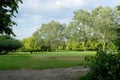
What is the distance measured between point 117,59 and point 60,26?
112m

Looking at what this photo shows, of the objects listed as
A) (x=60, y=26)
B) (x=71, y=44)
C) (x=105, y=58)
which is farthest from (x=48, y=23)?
(x=105, y=58)

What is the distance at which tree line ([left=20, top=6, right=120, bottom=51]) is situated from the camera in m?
92.0

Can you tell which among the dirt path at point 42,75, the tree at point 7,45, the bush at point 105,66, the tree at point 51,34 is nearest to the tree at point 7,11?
the dirt path at point 42,75

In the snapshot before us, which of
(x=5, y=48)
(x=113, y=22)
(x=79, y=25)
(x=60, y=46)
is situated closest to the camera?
(x=5, y=48)

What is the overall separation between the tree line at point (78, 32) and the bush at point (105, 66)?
72285 millimetres

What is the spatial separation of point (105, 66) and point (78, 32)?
9631 cm

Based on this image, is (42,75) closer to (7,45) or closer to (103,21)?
(7,45)

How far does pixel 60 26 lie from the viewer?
4756 inches

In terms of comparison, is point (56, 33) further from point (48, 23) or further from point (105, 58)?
point (105, 58)

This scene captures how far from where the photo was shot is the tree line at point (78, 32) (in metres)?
92.0

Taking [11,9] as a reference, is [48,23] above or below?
above

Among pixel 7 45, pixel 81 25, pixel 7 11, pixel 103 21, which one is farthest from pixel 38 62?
pixel 81 25

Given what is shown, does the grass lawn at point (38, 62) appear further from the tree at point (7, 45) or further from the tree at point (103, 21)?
→ the tree at point (103, 21)

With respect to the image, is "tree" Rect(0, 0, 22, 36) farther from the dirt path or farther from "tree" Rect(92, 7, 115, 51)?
"tree" Rect(92, 7, 115, 51)
